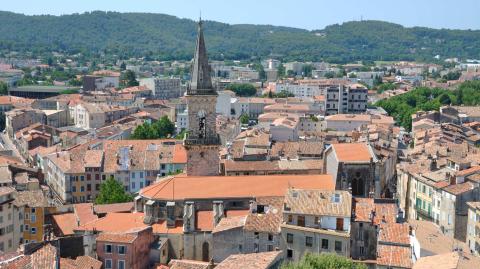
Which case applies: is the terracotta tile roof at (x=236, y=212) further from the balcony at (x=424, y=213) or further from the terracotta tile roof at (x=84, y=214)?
the balcony at (x=424, y=213)

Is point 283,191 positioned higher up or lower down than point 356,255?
higher up

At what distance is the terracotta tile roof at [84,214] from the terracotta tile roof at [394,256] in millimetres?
26845

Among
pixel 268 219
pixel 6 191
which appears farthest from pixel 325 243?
pixel 6 191

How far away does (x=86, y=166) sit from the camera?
90.8 metres

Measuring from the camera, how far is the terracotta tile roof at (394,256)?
146ft

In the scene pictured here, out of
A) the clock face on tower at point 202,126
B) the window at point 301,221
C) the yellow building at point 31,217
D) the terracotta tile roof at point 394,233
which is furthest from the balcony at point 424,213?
the yellow building at point 31,217

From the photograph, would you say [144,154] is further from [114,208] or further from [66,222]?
[66,222]

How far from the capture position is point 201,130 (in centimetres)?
5922

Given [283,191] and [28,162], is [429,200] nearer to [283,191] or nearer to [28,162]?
[283,191]

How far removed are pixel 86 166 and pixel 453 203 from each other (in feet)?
163

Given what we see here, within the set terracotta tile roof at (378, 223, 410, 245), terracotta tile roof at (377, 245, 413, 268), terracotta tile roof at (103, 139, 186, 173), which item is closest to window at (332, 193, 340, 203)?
terracotta tile roof at (378, 223, 410, 245)

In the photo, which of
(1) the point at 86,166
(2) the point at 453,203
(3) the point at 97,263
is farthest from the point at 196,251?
(1) the point at 86,166

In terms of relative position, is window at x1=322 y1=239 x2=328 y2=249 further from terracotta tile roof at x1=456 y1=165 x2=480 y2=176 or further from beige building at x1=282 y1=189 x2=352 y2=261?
terracotta tile roof at x1=456 y1=165 x2=480 y2=176

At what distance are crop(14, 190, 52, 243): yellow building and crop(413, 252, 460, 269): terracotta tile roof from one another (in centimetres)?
3450
